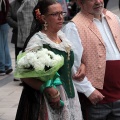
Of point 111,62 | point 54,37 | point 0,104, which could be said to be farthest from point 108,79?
point 0,104

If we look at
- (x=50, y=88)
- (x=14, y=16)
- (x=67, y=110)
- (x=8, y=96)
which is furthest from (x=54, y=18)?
(x=14, y=16)

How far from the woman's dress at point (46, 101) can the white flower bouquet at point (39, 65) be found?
0.34 feet

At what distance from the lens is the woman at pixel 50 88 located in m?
3.84

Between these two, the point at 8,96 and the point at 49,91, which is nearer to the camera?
the point at 49,91

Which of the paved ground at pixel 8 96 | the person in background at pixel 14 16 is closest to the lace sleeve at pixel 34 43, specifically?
the paved ground at pixel 8 96

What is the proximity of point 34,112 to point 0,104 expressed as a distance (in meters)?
4.27

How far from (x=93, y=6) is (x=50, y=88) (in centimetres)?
84

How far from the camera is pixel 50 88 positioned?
3.78 metres

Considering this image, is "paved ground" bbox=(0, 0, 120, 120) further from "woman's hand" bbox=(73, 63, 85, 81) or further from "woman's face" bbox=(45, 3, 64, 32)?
"woman's face" bbox=(45, 3, 64, 32)

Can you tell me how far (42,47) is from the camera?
12.8 feet

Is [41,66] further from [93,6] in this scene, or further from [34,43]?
[93,6]

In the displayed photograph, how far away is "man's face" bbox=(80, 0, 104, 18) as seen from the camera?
14.0ft

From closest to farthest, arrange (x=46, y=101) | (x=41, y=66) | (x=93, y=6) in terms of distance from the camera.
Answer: (x=41, y=66)
(x=46, y=101)
(x=93, y=6)

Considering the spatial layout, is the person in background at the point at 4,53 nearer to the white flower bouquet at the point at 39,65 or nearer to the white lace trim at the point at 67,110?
the white lace trim at the point at 67,110
